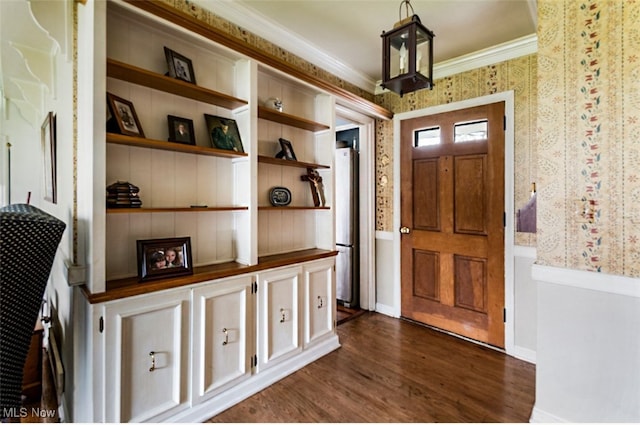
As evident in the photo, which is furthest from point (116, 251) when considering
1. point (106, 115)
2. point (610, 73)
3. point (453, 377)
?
point (610, 73)

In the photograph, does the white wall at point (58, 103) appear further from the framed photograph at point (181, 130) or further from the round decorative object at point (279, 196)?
the round decorative object at point (279, 196)

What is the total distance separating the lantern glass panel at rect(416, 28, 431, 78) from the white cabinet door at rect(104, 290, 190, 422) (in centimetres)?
178

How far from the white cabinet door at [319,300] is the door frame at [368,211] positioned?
1003 mm

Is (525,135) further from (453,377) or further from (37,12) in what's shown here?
(37,12)

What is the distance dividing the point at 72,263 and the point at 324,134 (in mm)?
2051

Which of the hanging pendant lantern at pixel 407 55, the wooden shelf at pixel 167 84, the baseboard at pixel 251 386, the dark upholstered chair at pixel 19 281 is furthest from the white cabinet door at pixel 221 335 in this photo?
the hanging pendant lantern at pixel 407 55

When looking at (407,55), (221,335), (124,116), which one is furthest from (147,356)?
(407,55)

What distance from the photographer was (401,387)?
213cm

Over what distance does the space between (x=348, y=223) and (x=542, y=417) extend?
244 cm

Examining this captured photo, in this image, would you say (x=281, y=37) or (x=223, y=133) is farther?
(x=281, y=37)

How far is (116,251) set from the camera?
1.71 meters

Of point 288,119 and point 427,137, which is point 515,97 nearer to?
point 427,137

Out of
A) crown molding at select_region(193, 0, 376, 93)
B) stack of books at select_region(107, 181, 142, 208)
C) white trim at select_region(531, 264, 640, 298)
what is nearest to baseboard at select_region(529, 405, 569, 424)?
white trim at select_region(531, 264, 640, 298)

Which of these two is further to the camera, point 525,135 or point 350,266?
point 350,266
